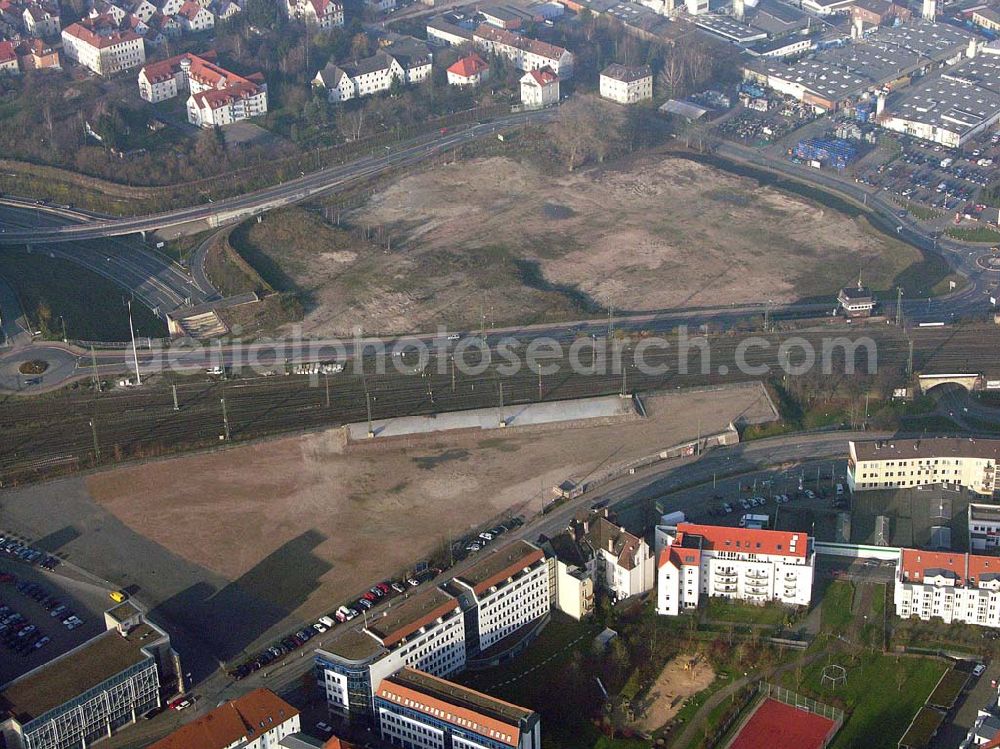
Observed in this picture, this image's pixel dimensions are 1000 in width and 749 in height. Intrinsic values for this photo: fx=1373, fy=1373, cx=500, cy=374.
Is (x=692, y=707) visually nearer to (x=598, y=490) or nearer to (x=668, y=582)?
(x=668, y=582)

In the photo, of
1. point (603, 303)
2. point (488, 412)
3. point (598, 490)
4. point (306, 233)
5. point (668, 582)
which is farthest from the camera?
point (306, 233)

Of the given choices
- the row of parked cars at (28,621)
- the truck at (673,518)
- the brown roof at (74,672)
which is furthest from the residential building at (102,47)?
the brown roof at (74,672)

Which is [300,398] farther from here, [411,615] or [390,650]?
[390,650]

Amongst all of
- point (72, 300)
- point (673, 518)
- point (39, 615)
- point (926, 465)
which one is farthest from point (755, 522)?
point (72, 300)

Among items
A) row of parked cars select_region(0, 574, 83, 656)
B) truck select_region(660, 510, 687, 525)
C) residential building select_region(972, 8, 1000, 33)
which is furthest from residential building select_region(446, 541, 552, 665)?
residential building select_region(972, 8, 1000, 33)

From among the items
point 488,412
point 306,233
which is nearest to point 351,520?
point 488,412
